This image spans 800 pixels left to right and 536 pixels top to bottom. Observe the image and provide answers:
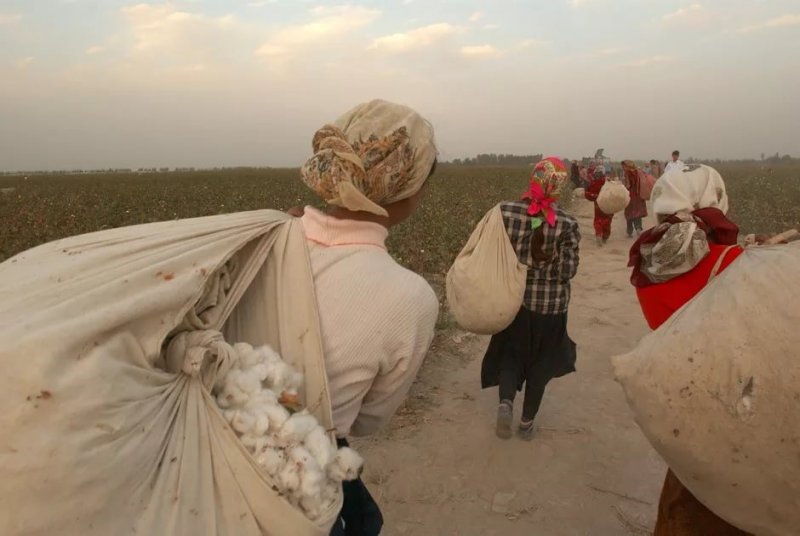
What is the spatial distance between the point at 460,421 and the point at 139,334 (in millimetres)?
3693

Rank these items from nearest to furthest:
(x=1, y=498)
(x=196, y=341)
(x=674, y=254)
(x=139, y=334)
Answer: (x=1, y=498) → (x=139, y=334) → (x=196, y=341) → (x=674, y=254)

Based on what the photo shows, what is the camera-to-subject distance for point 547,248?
3904 mm

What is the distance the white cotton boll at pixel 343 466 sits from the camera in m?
1.20

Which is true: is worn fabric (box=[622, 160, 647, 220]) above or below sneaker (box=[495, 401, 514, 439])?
above

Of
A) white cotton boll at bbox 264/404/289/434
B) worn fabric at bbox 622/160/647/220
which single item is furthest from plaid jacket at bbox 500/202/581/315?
worn fabric at bbox 622/160/647/220

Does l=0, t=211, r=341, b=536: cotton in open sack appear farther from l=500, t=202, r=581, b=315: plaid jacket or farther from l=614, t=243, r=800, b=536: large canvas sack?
l=500, t=202, r=581, b=315: plaid jacket

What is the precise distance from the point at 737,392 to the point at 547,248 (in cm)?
257

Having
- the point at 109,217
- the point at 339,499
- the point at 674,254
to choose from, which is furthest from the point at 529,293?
the point at 109,217

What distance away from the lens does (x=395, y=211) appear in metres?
1.56

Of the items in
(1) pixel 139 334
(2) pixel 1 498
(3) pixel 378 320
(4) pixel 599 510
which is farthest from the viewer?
(4) pixel 599 510

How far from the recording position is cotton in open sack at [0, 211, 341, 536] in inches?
32.3

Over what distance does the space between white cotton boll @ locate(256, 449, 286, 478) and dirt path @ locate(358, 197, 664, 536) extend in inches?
93.6

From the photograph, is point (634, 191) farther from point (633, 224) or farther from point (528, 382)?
point (528, 382)

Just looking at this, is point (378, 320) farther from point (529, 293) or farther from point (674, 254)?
point (529, 293)
